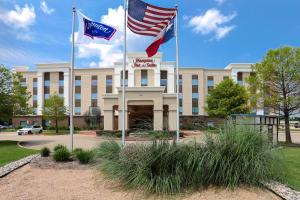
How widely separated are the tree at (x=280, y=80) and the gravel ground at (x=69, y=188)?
17156mm

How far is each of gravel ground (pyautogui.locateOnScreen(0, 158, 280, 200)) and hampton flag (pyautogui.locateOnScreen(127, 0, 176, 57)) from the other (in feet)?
20.4

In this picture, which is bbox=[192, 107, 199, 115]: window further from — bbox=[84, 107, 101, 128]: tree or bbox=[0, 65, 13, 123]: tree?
bbox=[0, 65, 13, 123]: tree

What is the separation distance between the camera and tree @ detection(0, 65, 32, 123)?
23438 millimetres

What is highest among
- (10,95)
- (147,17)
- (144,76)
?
(144,76)

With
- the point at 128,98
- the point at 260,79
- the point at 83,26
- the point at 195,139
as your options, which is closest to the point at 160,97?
the point at 128,98

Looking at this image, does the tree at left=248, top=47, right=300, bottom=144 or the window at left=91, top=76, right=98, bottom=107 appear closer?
the tree at left=248, top=47, right=300, bottom=144

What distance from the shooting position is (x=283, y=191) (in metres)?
6.88

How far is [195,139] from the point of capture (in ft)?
26.8

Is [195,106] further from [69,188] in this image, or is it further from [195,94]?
[69,188]

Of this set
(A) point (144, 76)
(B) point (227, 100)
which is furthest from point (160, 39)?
(A) point (144, 76)

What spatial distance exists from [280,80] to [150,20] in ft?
47.7

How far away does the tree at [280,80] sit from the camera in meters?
21.7

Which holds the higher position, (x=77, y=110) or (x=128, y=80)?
(x=128, y=80)

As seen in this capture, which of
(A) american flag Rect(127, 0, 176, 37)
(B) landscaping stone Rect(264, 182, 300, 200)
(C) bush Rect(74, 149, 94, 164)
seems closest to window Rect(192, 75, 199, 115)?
(A) american flag Rect(127, 0, 176, 37)
